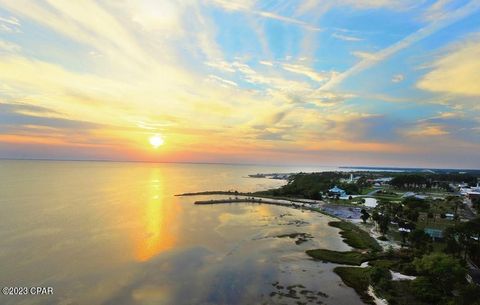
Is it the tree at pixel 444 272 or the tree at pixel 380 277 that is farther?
the tree at pixel 380 277

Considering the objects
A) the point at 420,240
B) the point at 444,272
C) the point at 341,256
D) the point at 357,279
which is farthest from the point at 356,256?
the point at 444,272

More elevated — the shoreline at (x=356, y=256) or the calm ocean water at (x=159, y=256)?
the shoreline at (x=356, y=256)

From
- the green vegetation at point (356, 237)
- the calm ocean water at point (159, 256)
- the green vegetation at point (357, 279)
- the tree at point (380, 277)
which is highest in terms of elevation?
the tree at point (380, 277)

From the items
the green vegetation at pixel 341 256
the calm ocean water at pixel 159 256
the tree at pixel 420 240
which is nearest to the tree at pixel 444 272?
the calm ocean water at pixel 159 256

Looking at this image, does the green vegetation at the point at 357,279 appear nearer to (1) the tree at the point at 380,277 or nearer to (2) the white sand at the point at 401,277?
(1) the tree at the point at 380,277

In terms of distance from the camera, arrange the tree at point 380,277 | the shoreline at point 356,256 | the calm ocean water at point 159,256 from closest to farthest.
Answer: the calm ocean water at point 159,256 → the tree at point 380,277 → the shoreline at point 356,256

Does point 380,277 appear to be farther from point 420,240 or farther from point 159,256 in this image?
point 159,256

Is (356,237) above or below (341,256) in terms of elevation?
above

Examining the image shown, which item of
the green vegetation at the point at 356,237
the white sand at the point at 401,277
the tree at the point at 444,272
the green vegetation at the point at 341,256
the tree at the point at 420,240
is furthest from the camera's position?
the green vegetation at the point at 356,237
